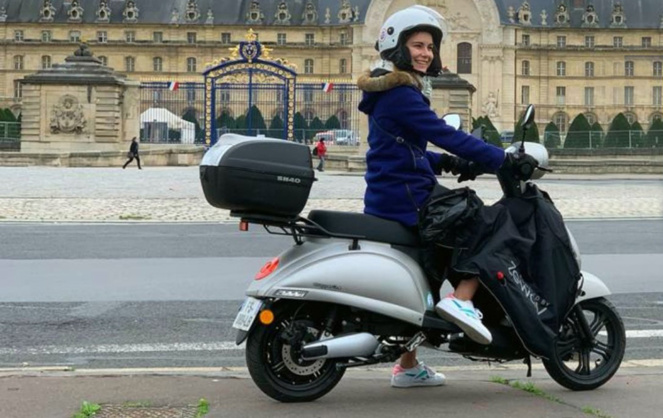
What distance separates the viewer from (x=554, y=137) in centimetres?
4884

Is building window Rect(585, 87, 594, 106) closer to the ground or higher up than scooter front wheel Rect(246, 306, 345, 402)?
higher up

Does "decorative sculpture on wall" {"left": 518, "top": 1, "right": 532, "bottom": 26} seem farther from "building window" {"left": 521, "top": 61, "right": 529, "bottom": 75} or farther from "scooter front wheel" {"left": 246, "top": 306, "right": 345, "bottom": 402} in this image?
"scooter front wheel" {"left": 246, "top": 306, "right": 345, "bottom": 402}

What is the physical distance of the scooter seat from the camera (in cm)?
521

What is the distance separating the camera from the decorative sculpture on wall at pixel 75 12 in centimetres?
10531

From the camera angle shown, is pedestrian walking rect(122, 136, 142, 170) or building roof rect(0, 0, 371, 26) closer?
pedestrian walking rect(122, 136, 142, 170)

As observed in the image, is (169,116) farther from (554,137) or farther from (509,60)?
(509,60)

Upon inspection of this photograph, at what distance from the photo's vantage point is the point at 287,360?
511 cm

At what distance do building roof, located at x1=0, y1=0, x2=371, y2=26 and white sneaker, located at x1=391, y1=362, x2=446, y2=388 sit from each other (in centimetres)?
9789

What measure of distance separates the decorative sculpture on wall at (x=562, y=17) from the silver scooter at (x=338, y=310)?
103 m

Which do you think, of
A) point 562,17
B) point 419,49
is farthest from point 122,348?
point 562,17

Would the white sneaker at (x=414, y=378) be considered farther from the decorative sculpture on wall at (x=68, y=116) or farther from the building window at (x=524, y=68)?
the building window at (x=524, y=68)

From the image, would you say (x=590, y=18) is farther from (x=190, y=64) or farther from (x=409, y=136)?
(x=409, y=136)

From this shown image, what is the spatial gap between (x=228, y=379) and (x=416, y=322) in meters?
1.09

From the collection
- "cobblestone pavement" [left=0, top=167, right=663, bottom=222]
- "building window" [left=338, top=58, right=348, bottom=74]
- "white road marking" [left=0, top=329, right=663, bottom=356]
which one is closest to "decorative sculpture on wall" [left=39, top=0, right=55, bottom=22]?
"building window" [left=338, top=58, right=348, bottom=74]
